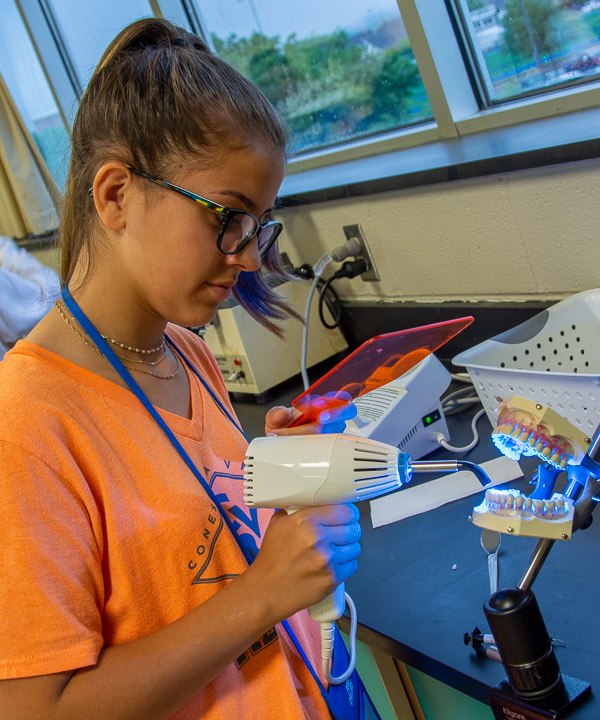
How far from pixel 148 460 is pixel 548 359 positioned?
0.82m

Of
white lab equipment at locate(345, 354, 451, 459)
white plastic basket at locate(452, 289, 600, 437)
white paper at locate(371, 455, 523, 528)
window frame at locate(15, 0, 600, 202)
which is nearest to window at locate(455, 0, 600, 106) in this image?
window frame at locate(15, 0, 600, 202)

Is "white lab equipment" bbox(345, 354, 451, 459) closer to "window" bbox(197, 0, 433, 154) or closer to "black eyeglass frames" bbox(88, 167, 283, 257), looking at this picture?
"black eyeglass frames" bbox(88, 167, 283, 257)

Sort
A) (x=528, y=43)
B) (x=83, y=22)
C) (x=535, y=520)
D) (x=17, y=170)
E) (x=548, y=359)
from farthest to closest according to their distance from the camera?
(x=17, y=170), (x=83, y=22), (x=528, y=43), (x=548, y=359), (x=535, y=520)

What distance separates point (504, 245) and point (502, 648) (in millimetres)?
936

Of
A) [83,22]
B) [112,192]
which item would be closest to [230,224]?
[112,192]

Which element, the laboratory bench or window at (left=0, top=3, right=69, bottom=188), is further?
window at (left=0, top=3, right=69, bottom=188)

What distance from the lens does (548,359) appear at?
50.3 inches

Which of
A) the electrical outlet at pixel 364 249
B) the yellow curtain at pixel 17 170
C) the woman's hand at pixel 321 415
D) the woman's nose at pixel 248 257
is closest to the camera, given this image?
the woman's nose at pixel 248 257

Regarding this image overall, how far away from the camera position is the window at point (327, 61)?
196 cm

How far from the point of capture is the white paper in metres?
1.13

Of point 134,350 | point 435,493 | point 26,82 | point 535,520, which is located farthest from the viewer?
point 26,82

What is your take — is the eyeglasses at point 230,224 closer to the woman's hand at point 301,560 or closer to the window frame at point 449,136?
the woman's hand at point 301,560

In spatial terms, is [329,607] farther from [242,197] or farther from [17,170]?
[17,170]

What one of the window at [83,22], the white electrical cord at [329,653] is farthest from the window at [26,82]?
the white electrical cord at [329,653]
